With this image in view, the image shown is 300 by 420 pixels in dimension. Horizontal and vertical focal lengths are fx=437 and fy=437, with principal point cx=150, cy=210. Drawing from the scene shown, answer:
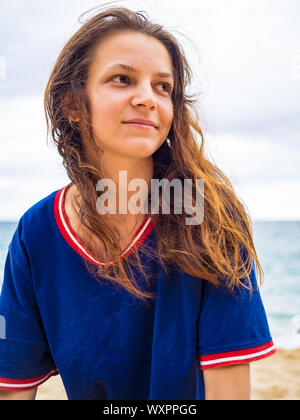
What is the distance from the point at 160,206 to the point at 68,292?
406mm

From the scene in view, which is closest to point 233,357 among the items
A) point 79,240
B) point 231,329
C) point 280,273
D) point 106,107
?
point 231,329

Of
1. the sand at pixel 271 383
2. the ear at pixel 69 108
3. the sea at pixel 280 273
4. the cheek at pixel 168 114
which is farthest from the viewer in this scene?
the sea at pixel 280 273

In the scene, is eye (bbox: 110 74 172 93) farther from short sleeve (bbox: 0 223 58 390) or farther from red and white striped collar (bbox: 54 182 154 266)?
short sleeve (bbox: 0 223 58 390)

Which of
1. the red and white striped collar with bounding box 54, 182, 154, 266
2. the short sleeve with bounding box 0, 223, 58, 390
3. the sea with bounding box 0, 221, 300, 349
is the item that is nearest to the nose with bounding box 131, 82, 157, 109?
the red and white striped collar with bounding box 54, 182, 154, 266

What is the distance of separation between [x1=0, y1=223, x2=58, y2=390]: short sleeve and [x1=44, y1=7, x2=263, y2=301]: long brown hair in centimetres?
24

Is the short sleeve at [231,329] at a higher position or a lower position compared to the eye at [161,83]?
lower

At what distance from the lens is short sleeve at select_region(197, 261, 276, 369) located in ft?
4.09

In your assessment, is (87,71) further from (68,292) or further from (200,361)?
(200,361)

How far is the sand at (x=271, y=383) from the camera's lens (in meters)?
3.19

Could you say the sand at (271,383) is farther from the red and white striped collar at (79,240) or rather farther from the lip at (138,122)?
the lip at (138,122)

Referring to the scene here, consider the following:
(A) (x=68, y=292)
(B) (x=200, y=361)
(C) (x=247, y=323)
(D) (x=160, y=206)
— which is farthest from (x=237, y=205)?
(A) (x=68, y=292)

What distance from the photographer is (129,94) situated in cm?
131

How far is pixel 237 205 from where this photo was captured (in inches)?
57.9

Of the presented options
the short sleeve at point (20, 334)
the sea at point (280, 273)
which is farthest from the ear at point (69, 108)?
the sea at point (280, 273)
